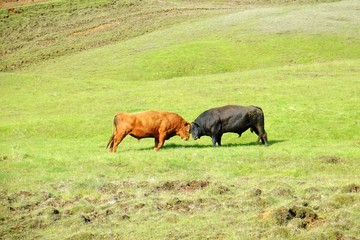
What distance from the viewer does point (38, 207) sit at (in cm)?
1584

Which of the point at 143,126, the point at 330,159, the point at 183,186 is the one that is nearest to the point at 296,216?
the point at 183,186

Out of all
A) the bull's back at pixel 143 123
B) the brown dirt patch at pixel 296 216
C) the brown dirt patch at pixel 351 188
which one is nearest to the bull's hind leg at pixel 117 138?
the bull's back at pixel 143 123

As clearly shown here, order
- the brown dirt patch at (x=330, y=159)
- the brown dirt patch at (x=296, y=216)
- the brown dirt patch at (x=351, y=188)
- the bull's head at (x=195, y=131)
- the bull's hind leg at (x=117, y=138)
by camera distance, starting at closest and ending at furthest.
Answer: the brown dirt patch at (x=296, y=216), the brown dirt patch at (x=351, y=188), the brown dirt patch at (x=330, y=159), the bull's hind leg at (x=117, y=138), the bull's head at (x=195, y=131)

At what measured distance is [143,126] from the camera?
933 inches

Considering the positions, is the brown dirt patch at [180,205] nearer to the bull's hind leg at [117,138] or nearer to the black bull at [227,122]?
the bull's hind leg at [117,138]

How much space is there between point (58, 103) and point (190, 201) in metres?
25.8

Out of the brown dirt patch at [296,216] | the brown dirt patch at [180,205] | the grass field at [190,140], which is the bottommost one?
the grass field at [190,140]

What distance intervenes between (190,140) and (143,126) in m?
4.97

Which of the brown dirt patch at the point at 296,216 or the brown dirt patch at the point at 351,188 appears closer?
the brown dirt patch at the point at 296,216

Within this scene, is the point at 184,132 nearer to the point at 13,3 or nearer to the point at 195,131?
the point at 195,131

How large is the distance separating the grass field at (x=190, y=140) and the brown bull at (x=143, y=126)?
0.88m

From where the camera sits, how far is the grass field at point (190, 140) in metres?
14.4

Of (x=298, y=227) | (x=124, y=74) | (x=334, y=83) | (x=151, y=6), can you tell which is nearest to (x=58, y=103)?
(x=124, y=74)

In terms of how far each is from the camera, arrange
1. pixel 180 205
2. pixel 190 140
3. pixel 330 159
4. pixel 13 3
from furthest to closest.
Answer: pixel 13 3 → pixel 190 140 → pixel 330 159 → pixel 180 205
